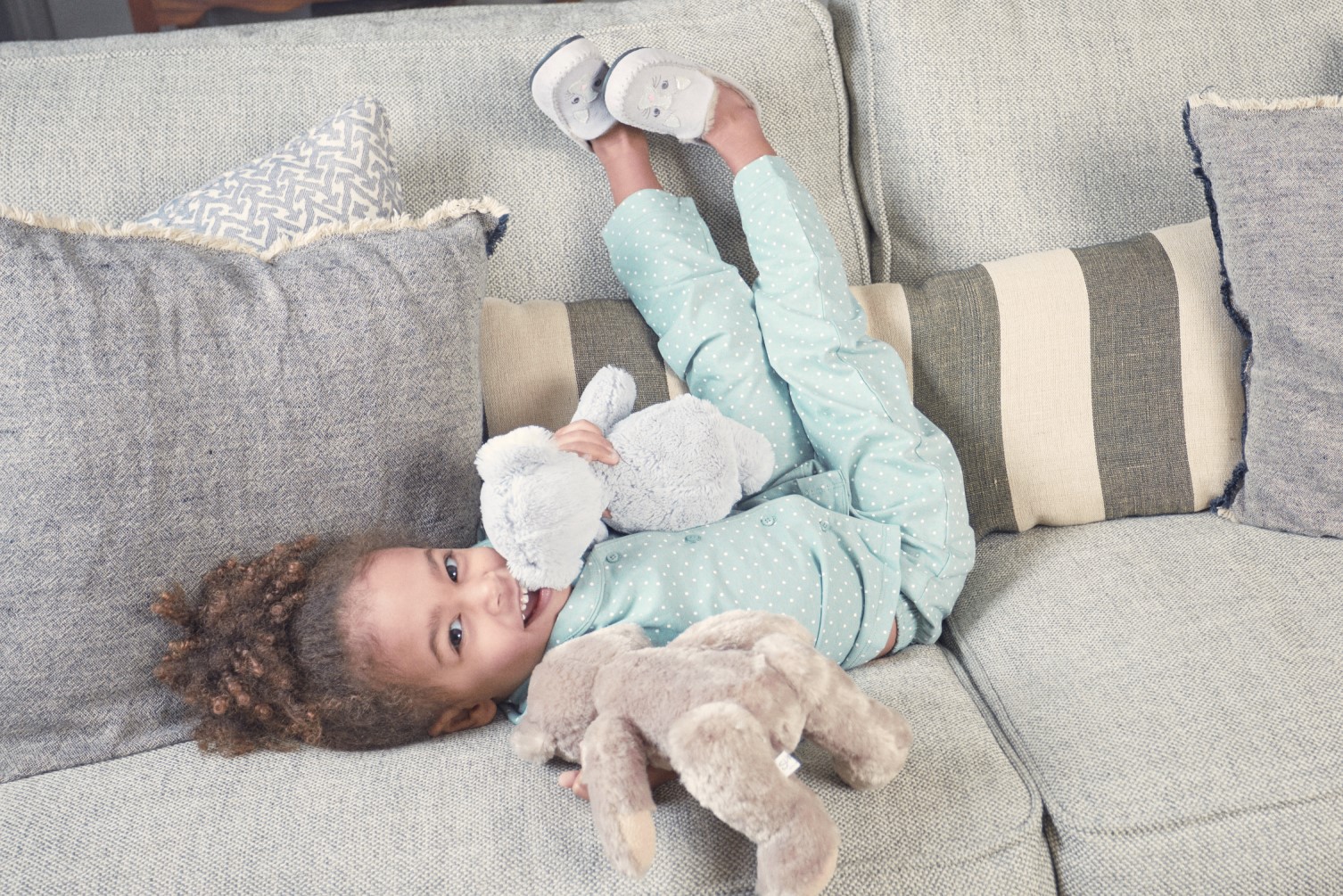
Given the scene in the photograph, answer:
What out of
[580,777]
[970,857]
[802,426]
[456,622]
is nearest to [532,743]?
[580,777]

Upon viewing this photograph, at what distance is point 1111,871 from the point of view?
92 centimetres

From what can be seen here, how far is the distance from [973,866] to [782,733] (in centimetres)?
23

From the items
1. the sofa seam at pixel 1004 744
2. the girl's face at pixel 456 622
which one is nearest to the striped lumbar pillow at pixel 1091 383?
the sofa seam at pixel 1004 744

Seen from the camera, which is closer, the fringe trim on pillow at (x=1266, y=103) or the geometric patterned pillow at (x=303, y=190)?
the geometric patterned pillow at (x=303, y=190)

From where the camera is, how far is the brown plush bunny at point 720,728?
0.78 m

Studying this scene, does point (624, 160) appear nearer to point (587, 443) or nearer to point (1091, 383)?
Answer: point (587, 443)

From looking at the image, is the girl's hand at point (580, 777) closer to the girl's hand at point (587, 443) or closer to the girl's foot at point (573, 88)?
the girl's hand at point (587, 443)

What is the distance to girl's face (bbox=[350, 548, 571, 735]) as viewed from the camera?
100 centimetres

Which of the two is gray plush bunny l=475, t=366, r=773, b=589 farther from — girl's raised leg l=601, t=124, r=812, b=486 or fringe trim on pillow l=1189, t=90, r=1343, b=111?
fringe trim on pillow l=1189, t=90, r=1343, b=111

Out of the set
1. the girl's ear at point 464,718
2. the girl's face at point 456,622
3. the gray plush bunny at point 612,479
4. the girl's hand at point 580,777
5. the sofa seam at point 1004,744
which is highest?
the gray plush bunny at point 612,479

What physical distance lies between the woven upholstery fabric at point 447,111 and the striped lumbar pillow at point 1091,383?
7.3 inches

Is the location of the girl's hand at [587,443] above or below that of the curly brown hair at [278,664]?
above

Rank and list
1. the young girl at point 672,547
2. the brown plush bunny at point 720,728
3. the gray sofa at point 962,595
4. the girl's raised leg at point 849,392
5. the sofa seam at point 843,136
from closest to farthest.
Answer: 1. the brown plush bunny at point 720,728
2. the gray sofa at point 962,595
3. the young girl at point 672,547
4. the girl's raised leg at point 849,392
5. the sofa seam at point 843,136

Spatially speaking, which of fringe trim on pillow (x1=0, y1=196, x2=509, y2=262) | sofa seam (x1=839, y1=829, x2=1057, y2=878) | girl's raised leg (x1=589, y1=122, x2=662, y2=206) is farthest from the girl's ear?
girl's raised leg (x1=589, y1=122, x2=662, y2=206)
